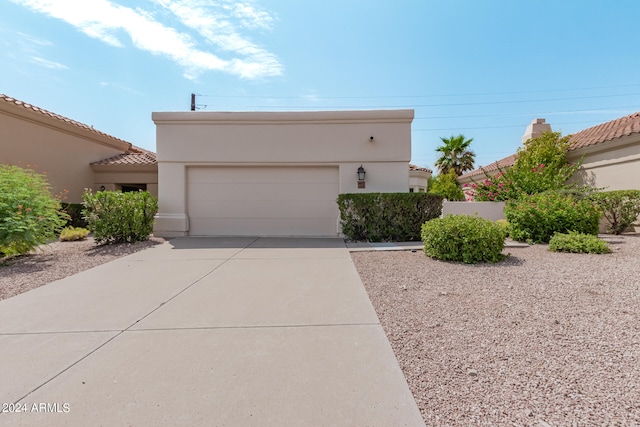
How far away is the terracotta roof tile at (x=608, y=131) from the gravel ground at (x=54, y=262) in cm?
1567

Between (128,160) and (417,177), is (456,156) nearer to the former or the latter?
(417,177)

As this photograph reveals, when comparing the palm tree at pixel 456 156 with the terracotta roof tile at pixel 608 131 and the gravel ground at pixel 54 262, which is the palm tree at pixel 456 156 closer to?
the terracotta roof tile at pixel 608 131

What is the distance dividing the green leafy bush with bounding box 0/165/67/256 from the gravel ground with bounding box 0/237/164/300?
427 millimetres

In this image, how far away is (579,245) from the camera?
6500 millimetres

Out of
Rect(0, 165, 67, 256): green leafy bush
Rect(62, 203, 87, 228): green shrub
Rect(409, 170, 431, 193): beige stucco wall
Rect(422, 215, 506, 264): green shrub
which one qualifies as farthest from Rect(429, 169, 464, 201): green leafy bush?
Rect(0, 165, 67, 256): green leafy bush

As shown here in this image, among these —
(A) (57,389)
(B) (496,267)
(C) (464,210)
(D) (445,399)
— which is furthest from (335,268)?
(C) (464,210)

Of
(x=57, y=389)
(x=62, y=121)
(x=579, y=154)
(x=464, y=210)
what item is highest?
(x=62, y=121)

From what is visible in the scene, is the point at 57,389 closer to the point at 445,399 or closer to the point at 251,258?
the point at 445,399

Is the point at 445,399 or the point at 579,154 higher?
the point at 579,154

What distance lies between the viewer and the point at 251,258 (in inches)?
261

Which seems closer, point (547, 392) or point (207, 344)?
point (547, 392)

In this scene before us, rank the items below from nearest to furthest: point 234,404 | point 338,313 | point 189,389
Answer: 1. point 234,404
2. point 189,389
3. point 338,313

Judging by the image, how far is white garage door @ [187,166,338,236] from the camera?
981 centimetres

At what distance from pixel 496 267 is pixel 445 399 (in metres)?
4.08
